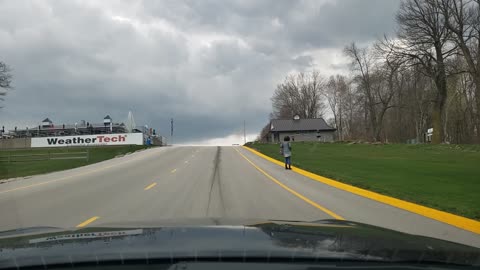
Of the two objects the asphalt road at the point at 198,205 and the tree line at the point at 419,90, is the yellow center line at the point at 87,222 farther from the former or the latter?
the tree line at the point at 419,90

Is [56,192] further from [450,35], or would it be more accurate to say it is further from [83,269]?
[450,35]

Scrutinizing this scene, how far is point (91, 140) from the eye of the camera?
80.8 m

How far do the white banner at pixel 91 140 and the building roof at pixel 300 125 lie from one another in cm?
3302

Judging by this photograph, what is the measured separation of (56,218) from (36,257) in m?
7.62

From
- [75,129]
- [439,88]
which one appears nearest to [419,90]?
[439,88]

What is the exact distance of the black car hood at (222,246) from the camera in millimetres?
3764

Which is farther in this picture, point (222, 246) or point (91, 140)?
point (91, 140)

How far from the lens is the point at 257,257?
12.2ft

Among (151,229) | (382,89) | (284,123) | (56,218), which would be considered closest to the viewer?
(151,229)

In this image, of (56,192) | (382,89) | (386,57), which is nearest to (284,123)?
(382,89)

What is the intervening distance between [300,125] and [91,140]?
1676 inches

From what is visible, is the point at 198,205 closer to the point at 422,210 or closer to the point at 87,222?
the point at 87,222

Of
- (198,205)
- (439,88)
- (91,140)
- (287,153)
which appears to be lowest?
(198,205)

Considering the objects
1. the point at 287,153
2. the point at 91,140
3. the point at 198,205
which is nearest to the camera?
the point at 198,205
